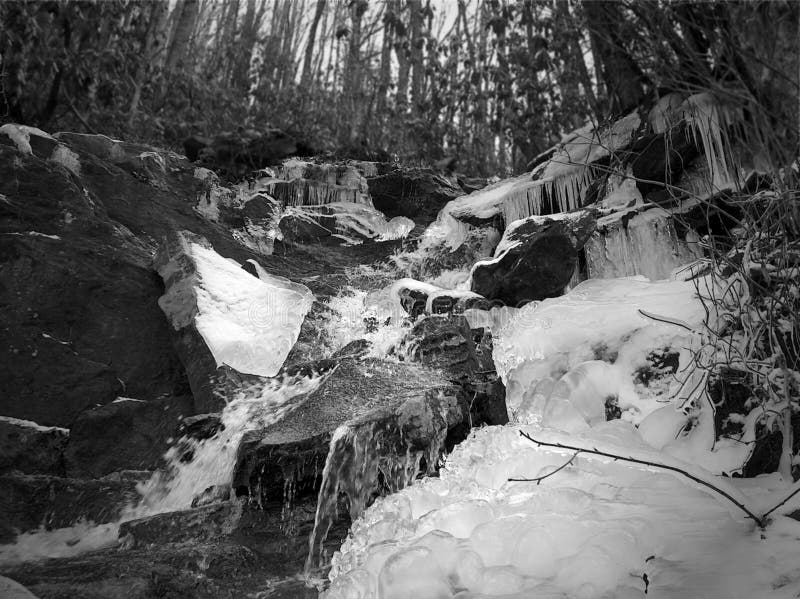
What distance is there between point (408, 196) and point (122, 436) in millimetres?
4179

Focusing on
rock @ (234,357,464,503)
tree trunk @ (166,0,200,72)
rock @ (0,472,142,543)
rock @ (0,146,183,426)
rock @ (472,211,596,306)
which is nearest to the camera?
rock @ (234,357,464,503)

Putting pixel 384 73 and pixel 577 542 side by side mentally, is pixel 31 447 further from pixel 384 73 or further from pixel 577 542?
pixel 384 73

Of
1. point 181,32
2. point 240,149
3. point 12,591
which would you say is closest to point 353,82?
point 181,32

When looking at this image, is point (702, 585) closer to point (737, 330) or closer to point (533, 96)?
point (737, 330)

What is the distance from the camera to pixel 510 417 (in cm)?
344

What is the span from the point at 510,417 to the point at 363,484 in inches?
41.1

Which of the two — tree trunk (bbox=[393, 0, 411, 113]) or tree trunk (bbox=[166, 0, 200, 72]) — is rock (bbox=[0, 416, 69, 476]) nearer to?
tree trunk (bbox=[166, 0, 200, 72])

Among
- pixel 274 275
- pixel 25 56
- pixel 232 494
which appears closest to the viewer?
pixel 232 494

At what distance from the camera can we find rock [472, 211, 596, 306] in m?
4.61

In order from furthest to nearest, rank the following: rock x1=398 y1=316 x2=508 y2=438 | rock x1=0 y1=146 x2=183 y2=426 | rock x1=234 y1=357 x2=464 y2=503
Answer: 1. rock x1=0 y1=146 x2=183 y2=426
2. rock x1=398 y1=316 x2=508 y2=438
3. rock x1=234 y1=357 x2=464 y2=503

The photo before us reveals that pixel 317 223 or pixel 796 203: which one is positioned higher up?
pixel 317 223

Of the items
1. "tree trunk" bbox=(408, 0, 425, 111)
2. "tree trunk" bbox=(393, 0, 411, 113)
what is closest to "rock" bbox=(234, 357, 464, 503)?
"tree trunk" bbox=(408, 0, 425, 111)

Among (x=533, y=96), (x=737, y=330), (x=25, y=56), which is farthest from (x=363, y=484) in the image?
(x=533, y=96)

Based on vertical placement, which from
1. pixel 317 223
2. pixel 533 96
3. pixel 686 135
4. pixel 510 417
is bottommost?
pixel 510 417
